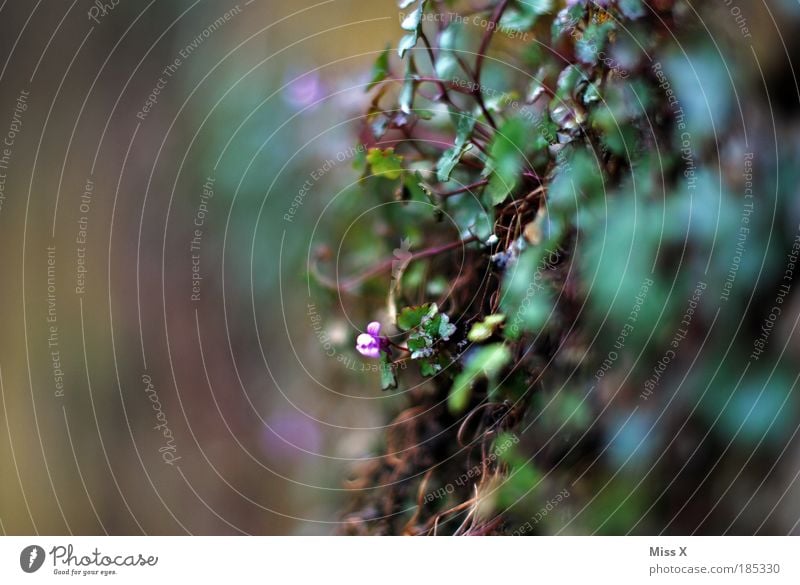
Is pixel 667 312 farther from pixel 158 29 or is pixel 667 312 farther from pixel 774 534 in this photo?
pixel 158 29

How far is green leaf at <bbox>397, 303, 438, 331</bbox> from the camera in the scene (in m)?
0.68

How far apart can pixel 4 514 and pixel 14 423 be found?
0.10 meters

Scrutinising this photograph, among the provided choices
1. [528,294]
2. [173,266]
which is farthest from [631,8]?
[173,266]

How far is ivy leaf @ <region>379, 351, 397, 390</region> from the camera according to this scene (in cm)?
70

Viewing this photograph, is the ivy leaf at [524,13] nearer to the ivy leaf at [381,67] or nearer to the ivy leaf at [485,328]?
the ivy leaf at [381,67]

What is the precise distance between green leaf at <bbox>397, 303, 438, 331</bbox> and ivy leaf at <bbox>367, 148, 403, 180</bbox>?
135 millimetres

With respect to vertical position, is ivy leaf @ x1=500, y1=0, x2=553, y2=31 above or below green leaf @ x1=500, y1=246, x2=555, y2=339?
above

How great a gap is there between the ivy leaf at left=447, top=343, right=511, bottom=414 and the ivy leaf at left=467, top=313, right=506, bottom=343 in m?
0.01

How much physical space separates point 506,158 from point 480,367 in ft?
0.68

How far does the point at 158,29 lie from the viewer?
71 centimetres
